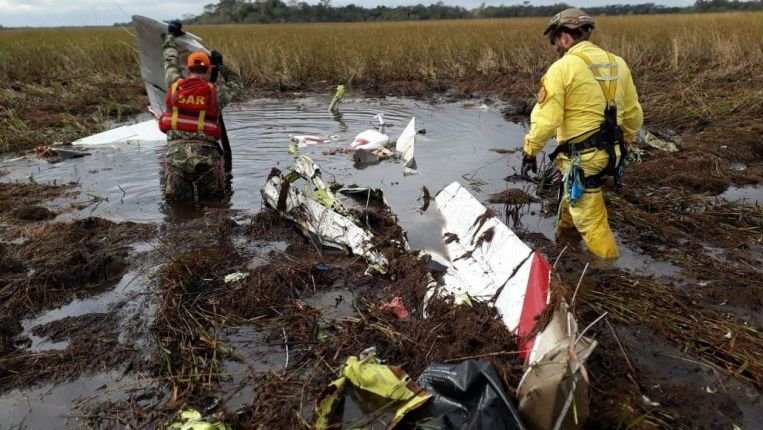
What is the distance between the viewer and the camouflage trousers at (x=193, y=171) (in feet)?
19.0

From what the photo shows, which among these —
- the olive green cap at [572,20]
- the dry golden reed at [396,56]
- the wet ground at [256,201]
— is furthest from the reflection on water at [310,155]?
the dry golden reed at [396,56]

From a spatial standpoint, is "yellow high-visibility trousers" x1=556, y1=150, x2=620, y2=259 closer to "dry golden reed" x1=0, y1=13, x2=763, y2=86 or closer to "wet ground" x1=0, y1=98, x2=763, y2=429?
"wet ground" x1=0, y1=98, x2=763, y2=429

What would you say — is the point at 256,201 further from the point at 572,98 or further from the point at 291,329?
the point at 572,98

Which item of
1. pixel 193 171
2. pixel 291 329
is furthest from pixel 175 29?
pixel 291 329

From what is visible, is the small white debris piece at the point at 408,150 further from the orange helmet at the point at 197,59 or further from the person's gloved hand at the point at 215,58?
the orange helmet at the point at 197,59

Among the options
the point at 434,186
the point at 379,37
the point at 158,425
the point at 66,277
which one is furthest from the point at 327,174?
the point at 379,37

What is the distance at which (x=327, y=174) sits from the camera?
6.91 metres

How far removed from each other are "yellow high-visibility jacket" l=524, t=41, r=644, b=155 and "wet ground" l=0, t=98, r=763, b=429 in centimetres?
124

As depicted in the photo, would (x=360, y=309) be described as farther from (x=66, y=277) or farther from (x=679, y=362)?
(x=66, y=277)

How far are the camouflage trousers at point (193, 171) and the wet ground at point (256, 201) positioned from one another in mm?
275

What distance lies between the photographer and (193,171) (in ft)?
19.2

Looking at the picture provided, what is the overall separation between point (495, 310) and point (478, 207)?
1.34m

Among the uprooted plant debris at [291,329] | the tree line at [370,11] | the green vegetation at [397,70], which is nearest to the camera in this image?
the uprooted plant debris at [291,329]

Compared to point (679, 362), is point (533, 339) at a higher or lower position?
higher
